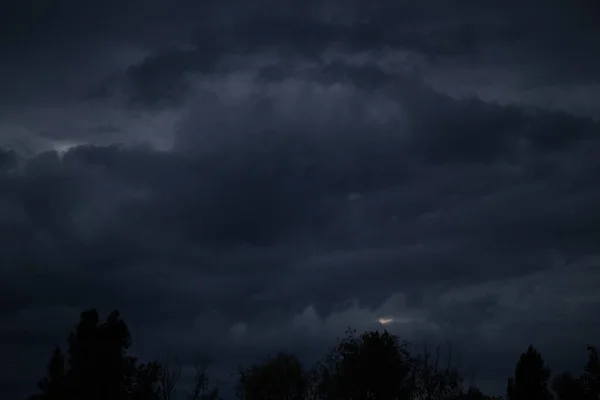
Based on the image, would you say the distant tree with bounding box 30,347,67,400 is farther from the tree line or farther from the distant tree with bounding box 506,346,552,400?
the distant tree with bounding box 506,346,552,400

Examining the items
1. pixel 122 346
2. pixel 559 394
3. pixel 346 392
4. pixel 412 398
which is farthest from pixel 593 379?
pixel 122 346

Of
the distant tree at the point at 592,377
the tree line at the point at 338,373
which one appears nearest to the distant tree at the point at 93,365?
the tree line at the point at 338,373

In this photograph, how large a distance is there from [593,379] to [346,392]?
2626 cm

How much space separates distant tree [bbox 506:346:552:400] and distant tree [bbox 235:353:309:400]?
1749 inches

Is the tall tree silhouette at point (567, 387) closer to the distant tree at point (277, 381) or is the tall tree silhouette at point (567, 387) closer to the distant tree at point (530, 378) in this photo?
the distant tree at point (530, 378)

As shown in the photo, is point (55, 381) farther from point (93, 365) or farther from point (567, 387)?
point (567, 387)

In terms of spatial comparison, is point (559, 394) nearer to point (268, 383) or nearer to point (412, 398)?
point (412, 398)

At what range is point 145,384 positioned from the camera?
86.2m

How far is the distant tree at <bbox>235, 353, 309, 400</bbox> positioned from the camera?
374 feet

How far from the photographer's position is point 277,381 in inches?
4513

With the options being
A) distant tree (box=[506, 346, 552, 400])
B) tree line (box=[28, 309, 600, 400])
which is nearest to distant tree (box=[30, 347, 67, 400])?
tree line (box=[28, 309, 600, 400])

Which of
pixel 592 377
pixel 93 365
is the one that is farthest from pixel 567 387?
pixel 93 365

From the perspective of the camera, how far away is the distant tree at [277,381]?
114 metres

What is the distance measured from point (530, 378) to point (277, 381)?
46936mm
